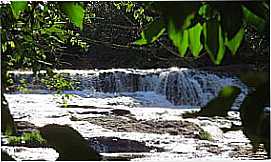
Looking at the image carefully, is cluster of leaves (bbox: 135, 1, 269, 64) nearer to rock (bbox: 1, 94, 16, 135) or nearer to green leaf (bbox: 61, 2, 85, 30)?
green leaf (bbox: 61, 2, 85, 30)

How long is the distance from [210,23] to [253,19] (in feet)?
0.09

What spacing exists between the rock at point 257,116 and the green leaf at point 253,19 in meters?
0.04

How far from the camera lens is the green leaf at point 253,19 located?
0.31 meters

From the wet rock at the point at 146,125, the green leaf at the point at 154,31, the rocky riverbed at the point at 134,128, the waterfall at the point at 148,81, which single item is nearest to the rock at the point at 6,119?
the green leaf at the point at 154,31

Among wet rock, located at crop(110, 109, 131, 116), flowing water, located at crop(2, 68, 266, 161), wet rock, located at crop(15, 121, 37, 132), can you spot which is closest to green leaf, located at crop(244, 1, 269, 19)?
wet rock, located at crop(15, 121, 37, 132)

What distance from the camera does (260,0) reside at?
31 cm

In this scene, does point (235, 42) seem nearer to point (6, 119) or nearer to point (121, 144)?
point (6, 119)

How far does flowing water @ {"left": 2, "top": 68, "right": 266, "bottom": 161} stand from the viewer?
322cm

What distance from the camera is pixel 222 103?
0.34 metres

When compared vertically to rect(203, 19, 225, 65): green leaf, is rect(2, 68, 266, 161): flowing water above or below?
below

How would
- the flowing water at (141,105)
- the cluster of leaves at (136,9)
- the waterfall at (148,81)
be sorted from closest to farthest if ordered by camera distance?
the cluster of leaves at (136,9), the flowing water at (141,105), the waterfall at (148,81)

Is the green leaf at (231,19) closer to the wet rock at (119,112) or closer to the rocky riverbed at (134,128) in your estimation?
the rocky riverbed at (134,128)

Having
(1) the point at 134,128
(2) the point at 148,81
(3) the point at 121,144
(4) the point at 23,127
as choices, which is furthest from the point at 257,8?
(2) the point at 148,81

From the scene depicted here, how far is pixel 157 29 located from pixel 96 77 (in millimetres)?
4813
